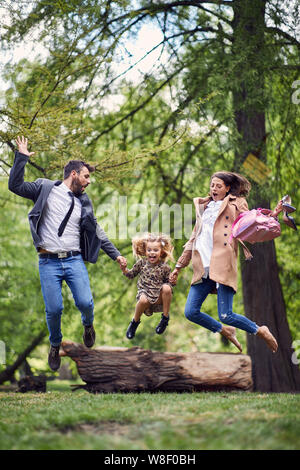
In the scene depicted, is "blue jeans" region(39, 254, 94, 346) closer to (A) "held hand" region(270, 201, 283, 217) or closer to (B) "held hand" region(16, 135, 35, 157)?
(B) "held hand" region(16, 135, 35, 157)

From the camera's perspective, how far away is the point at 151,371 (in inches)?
340

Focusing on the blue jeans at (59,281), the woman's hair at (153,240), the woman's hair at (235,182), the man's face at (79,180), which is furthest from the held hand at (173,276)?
the man's face at (79,180)

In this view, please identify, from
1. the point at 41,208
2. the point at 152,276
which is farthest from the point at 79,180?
the point at 152,276

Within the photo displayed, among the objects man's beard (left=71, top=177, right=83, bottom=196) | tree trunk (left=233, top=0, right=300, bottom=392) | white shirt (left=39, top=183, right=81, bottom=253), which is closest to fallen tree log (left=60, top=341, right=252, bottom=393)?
tree trunk (left=233, top=0, right=300, bottom=392)

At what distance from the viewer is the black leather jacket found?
19.2 ft

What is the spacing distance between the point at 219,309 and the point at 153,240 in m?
1.16

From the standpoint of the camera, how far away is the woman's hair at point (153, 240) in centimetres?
663

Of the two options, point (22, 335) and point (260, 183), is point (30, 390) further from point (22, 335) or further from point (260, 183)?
point (260, 183)

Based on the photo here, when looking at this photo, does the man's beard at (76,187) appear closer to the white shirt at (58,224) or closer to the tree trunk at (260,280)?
the white shirt at (58,224)

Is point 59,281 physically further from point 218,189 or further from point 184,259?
point 218,189

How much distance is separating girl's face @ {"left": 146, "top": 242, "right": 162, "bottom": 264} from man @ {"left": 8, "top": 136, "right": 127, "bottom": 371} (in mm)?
411

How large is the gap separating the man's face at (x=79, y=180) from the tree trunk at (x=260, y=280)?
3.67 m

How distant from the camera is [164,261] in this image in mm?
6766

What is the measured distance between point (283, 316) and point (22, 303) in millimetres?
7162
